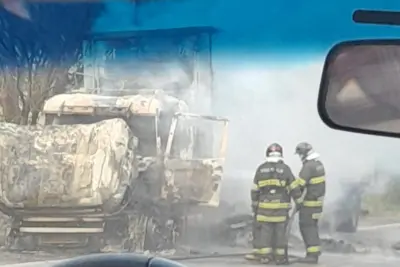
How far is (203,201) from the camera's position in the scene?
105 inches

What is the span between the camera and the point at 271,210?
2678 mm

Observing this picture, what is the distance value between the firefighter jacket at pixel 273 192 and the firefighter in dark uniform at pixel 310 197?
0.03m

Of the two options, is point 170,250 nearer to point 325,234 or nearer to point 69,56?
point 325,234

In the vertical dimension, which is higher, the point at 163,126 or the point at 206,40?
the point at 206,40

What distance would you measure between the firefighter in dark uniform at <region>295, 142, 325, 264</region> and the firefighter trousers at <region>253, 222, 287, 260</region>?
7cm

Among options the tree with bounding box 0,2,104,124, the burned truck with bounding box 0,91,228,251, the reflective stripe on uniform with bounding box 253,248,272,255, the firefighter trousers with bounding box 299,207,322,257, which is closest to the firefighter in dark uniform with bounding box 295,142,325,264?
the firefighter trousers with bounding box 299,207,322,257

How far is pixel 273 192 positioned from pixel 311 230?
16 cm

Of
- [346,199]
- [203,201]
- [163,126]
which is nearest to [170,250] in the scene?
[203,201]

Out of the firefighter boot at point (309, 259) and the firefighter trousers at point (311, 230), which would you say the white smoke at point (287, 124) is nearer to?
the firefighter trousers at point (311, 230)

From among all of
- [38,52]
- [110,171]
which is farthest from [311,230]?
[38,52]

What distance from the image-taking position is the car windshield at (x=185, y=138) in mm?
2590

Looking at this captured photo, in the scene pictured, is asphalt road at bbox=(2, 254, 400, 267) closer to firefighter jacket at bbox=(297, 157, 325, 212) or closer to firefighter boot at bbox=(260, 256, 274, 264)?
firefighter boot at bbox=(260, 256, 274, 264)

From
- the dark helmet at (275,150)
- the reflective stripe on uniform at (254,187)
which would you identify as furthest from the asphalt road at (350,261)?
the dark helmet at (275,150)

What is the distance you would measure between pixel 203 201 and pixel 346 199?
43 cm
